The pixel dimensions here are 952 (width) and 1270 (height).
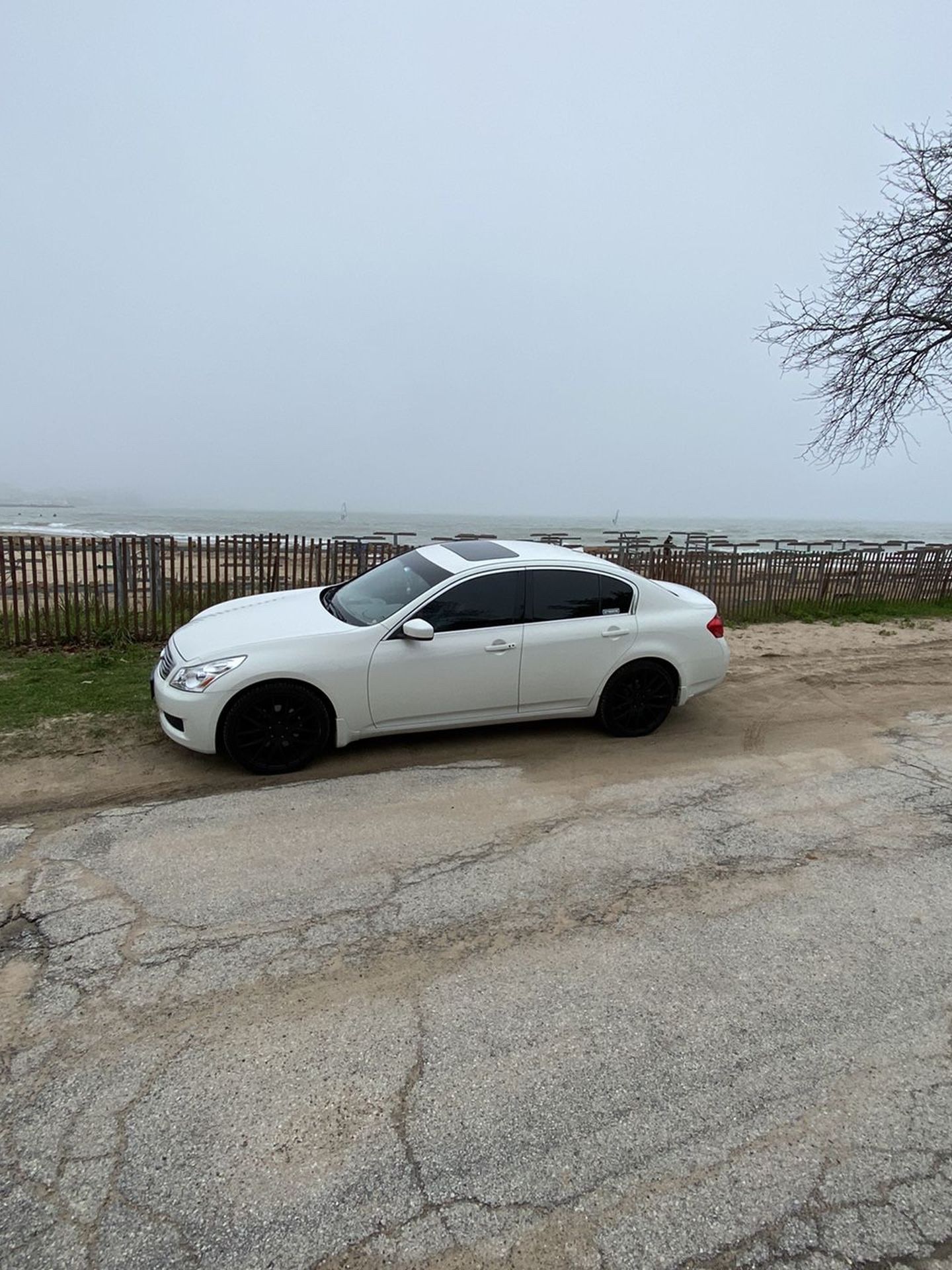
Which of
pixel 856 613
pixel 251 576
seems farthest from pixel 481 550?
pixel 856 613

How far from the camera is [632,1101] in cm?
220

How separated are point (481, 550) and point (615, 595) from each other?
46.0 inches

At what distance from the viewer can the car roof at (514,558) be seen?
5.30 metres

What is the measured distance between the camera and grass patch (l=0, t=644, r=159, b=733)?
570cm

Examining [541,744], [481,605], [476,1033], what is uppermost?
[481,605]

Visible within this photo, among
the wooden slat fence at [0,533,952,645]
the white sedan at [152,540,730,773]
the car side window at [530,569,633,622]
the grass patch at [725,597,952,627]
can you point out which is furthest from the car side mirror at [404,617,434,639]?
the grass patch at [725,597,952,627]

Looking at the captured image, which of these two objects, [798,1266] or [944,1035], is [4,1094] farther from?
[944,1035]

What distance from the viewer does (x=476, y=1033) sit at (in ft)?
8.07

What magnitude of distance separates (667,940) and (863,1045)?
79cm

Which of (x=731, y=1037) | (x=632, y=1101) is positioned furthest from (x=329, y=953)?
(x=731, y=1037)

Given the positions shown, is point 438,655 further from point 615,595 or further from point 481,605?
point 615,595

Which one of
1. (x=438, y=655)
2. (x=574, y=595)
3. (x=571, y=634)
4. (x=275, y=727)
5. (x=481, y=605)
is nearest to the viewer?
(x=275, y=727)

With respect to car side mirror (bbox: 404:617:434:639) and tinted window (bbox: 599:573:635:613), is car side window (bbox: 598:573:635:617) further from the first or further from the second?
car side mirror (bbox: 404:617:434:639)

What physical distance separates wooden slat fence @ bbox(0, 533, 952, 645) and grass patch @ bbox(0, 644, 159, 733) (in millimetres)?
564
